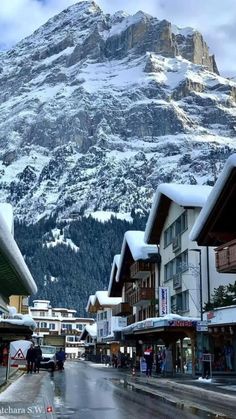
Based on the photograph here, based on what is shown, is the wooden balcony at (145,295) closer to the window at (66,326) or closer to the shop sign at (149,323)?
the shop sign at (149,323)

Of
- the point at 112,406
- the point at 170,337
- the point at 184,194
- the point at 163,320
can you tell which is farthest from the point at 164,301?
the point at 112,406

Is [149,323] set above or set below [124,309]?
below

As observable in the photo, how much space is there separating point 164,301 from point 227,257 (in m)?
21.5

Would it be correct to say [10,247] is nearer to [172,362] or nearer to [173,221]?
[172,362]

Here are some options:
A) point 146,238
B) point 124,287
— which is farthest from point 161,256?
point 124,287

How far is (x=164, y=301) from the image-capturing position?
47.9 metres

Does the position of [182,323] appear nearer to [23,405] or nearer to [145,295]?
[145,295]

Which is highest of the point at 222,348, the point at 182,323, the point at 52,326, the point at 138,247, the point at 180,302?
the point at 138,247

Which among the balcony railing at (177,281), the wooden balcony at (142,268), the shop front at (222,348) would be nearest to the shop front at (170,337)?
the shop front at (222,348)

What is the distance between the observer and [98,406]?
19000 millimetres

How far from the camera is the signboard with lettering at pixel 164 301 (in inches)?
1874

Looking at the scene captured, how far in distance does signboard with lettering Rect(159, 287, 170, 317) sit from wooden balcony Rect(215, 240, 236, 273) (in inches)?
767

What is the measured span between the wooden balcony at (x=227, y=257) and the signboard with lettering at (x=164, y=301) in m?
19.5

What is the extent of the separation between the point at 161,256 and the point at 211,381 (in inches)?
931
